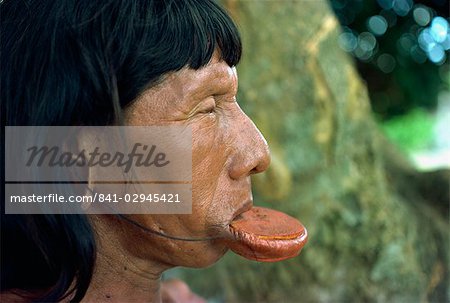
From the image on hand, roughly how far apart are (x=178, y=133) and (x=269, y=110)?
1.60 meters

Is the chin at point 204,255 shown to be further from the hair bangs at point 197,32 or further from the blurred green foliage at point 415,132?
the blurred green foliage at point 415,132

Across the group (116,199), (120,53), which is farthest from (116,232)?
(120,53)

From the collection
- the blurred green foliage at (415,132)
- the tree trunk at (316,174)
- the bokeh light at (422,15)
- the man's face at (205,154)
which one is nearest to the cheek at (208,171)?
the man's face at (205,154)

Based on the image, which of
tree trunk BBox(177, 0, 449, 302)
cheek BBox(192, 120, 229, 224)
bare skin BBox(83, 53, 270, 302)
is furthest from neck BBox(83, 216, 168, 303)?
tree trunk BBox(177, 0, 449, 302)

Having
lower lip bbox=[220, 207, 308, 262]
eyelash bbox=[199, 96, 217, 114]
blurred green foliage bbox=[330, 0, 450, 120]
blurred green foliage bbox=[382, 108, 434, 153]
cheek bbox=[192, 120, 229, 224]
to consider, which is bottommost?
blurred green foliage bbox=[382, 108, 434, 153]

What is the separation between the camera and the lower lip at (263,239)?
3.46 ft

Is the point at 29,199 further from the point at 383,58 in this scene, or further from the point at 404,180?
the point at 383,58

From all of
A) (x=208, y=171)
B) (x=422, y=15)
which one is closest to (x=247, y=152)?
(x=208, y=171)

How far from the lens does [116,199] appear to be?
3.45ft

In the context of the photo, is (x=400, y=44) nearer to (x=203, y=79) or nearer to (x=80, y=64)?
(x=203, y=79)

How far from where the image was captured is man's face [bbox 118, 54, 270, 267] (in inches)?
40.0

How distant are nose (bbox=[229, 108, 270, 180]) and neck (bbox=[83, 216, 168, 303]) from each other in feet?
0.82

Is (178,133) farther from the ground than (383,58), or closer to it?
farther from the ground

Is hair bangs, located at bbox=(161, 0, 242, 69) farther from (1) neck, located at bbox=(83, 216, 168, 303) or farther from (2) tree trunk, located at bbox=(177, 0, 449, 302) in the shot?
(2) tree trunk, located at bbox=(177, 0, 449, 302)
